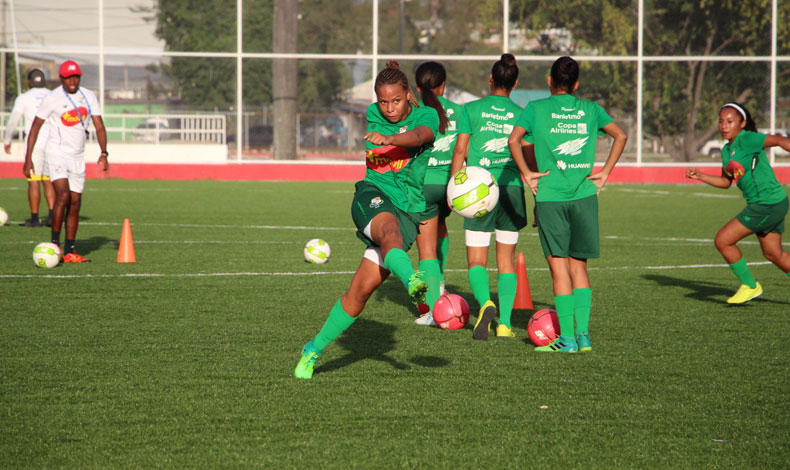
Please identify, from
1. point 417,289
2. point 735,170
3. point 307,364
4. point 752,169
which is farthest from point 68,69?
point 752,169

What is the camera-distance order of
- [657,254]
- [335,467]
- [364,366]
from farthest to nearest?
[657,254], [364,366], [335,467]

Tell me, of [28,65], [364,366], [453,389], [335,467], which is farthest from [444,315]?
[28,65]

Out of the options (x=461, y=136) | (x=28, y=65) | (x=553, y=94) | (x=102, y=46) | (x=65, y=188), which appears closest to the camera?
(x=553, y=94)

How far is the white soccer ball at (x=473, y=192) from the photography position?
6.08 meters

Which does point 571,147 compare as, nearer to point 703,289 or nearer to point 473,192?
point 473,192

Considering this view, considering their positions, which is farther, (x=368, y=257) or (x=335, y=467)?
(x=368, y=257)

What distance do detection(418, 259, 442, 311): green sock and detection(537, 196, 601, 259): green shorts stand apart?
3.53 ft

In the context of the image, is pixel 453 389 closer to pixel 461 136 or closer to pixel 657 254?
pixel 461 136

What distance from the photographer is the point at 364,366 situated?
5.46 metres

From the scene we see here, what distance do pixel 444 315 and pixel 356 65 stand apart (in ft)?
77.4

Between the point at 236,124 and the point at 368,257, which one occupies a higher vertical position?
the point at 236,124

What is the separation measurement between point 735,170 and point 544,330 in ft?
9.63

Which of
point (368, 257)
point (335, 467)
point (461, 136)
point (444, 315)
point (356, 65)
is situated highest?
point (356, 65)

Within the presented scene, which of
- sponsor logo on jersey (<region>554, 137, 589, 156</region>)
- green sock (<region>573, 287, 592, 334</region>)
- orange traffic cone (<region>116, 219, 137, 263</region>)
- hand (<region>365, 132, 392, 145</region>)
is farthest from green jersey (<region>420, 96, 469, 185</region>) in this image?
orange traffic cone (<region>116, 219, 137, 263</region>)
